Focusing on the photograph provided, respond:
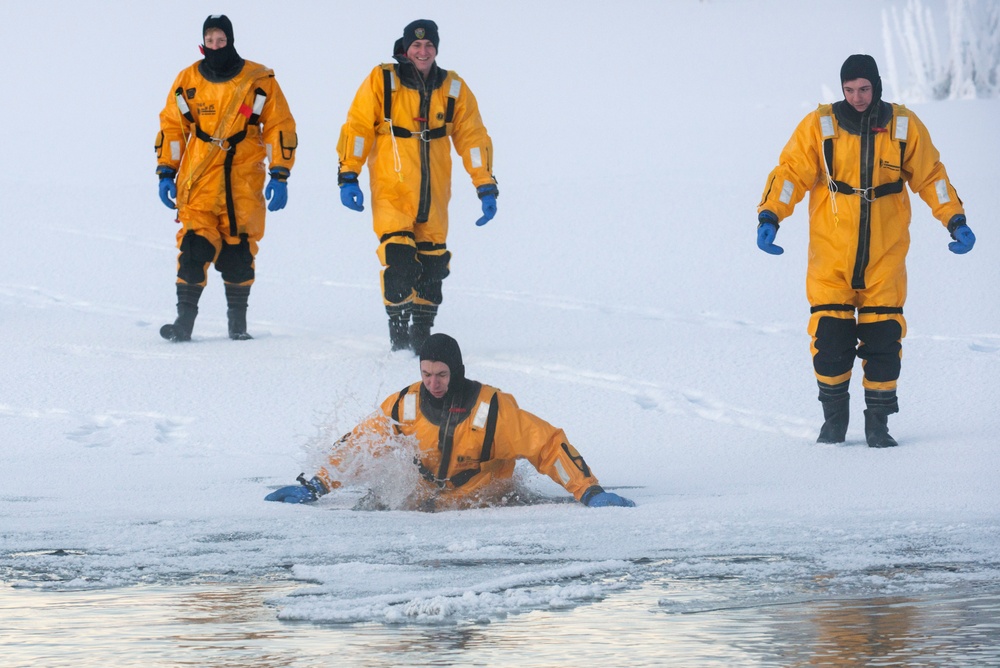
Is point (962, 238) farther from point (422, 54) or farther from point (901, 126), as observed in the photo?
point (422, 54)

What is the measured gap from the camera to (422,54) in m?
7.36

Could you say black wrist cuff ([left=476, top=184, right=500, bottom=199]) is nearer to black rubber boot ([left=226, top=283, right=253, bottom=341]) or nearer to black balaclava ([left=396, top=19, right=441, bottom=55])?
black balaclava ([left=396, top=19, right=441, bottom=55])

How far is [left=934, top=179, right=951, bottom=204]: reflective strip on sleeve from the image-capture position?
20.6 ft

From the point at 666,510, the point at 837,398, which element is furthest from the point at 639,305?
the point at 666,510

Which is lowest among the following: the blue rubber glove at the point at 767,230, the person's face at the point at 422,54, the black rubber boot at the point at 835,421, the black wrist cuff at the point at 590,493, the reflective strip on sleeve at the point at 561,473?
the black wrist cuff at the point at 590,493

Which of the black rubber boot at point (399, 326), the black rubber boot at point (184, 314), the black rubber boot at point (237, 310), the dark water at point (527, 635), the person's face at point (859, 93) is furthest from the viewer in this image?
the black rubber boot at point (237, 310)

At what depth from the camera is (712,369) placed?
302 inches

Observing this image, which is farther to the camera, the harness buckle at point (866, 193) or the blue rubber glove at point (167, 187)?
the blue rubber glove at point (167, 187)

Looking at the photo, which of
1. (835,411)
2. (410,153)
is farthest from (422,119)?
(835,411)

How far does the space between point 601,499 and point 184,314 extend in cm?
386

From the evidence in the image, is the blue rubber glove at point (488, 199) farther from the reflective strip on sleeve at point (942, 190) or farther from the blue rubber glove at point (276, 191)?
the reflective strip on sleeve at point (942, 190)

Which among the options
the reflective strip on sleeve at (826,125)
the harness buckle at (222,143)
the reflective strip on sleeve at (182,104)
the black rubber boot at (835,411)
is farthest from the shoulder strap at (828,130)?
the reflective strip on sleeve at (182,104)

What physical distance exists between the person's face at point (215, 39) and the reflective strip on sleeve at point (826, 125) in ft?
9.87

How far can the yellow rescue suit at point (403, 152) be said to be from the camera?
293 inches
